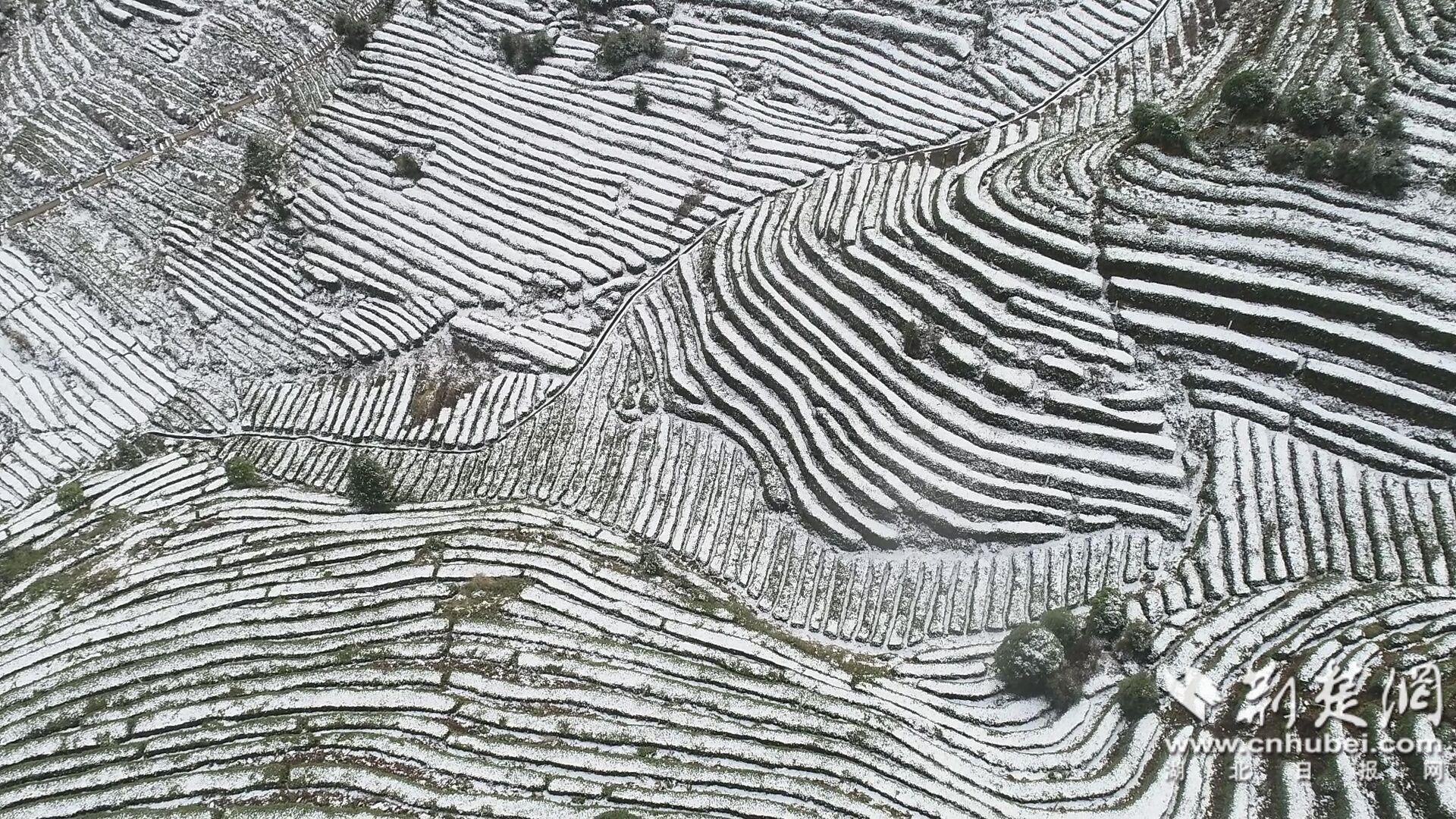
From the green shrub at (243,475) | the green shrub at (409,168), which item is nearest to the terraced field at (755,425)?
the green shrub at (243,475)

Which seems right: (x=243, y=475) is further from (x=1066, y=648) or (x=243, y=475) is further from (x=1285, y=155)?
(x=1285, y=155)

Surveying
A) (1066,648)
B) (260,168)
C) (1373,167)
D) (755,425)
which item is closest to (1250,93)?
(1373,167)

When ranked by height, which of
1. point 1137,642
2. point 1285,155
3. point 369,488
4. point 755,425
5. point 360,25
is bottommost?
point 1137,642

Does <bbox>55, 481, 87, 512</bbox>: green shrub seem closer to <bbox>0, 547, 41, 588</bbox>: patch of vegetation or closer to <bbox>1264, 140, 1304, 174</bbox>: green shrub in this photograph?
<bbox>0, 547, 41, 588</bbox>: patch of vegetation

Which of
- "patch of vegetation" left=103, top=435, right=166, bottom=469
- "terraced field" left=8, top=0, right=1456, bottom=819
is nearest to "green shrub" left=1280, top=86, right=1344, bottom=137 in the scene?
"terraced field" left=8, top=0, right=1456, bottom=819

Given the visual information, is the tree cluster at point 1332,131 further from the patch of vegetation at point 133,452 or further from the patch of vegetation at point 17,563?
the patch of vegetation at point 17,563

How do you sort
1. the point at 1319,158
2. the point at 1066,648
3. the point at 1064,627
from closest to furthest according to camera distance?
the point at 1064,627 → the point at 1066,648 → the point at 1319,158
